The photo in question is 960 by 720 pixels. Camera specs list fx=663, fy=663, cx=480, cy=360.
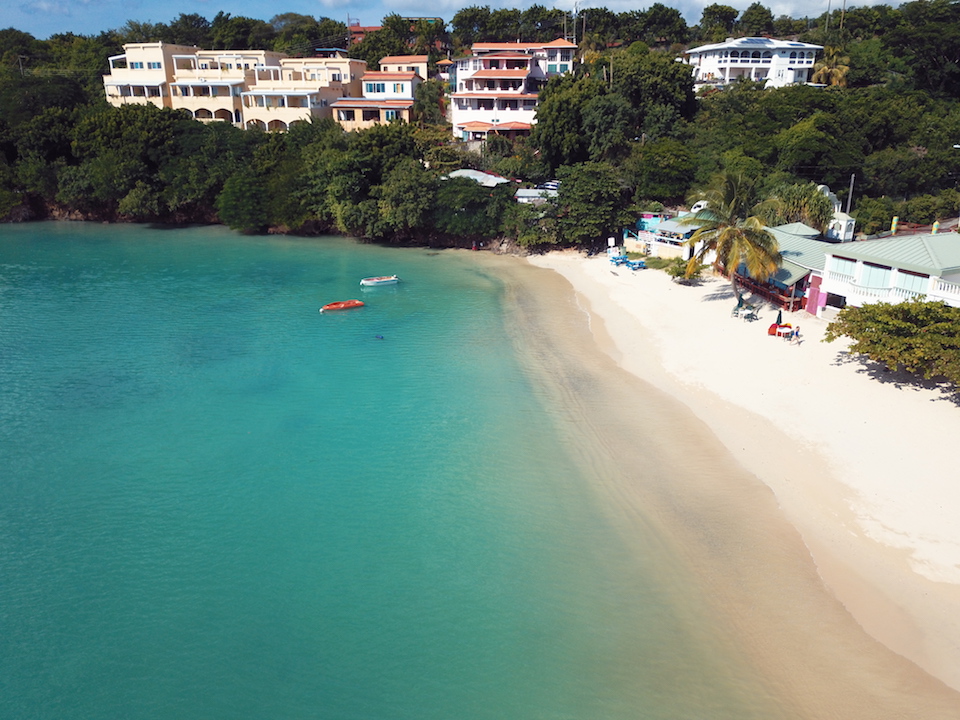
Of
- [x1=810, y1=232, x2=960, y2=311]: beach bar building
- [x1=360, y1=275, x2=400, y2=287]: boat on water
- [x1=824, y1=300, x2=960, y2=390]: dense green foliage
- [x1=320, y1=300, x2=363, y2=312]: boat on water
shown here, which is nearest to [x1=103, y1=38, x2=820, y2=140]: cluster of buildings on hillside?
[x1=360, y1=275, x2=400, y2=287]: boat on water

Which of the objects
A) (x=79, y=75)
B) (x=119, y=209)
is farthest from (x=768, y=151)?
(x=79, y=75)

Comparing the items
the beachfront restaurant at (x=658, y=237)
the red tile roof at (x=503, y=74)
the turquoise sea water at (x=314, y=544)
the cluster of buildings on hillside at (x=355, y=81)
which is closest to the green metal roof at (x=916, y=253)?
the beachfront restaurant at (x=658, y=237)

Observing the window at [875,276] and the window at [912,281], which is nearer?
the window at [912,281]

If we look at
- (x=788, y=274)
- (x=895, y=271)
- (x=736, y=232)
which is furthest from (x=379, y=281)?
(x=895, y=271)

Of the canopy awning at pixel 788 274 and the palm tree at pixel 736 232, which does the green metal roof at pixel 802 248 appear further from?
the palm tree at pixel 736 232

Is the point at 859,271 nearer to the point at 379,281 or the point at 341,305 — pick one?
the point at 341,305
